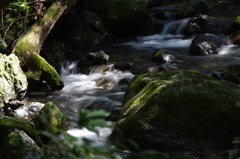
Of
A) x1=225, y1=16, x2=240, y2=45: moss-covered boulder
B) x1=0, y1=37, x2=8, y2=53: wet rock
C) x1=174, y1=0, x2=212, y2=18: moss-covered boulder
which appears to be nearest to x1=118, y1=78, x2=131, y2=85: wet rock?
x1=0, y1=37, x2=8, y2=53: wet rock

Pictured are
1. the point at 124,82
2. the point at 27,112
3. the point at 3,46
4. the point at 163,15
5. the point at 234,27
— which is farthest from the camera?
the point at 163,15

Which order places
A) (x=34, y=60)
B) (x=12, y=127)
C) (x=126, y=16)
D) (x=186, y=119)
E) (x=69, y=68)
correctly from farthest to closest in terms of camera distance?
1. (x=126, y=16)
2. (x=69, y=68)
3. (x=34, y=60)
4. (x=186, y=119)
5. (x=12, y=127)

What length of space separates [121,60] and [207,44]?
3.06 meters

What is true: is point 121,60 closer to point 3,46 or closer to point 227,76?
point 3,46

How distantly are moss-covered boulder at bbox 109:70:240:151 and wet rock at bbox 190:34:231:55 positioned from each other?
558 cm

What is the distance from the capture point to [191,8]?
13906mm

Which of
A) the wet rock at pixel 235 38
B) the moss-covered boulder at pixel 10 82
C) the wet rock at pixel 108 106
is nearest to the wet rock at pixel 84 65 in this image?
the moss-covered boulder at pixel 10 82

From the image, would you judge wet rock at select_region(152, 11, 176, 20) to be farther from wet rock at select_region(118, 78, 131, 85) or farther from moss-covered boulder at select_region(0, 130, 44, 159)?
moss-covered boulder at select_region(0, 130, 44, 159)

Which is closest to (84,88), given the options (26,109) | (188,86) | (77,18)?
(26,109)

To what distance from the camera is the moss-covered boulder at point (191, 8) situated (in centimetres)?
1364

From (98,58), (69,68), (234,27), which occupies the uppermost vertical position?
(234,27)

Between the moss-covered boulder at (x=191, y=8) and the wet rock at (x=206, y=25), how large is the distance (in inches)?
73.9

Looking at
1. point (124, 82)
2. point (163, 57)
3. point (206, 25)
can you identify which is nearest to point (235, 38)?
point (206, 25)

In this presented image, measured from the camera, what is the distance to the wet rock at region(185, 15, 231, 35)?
11.4 meters
